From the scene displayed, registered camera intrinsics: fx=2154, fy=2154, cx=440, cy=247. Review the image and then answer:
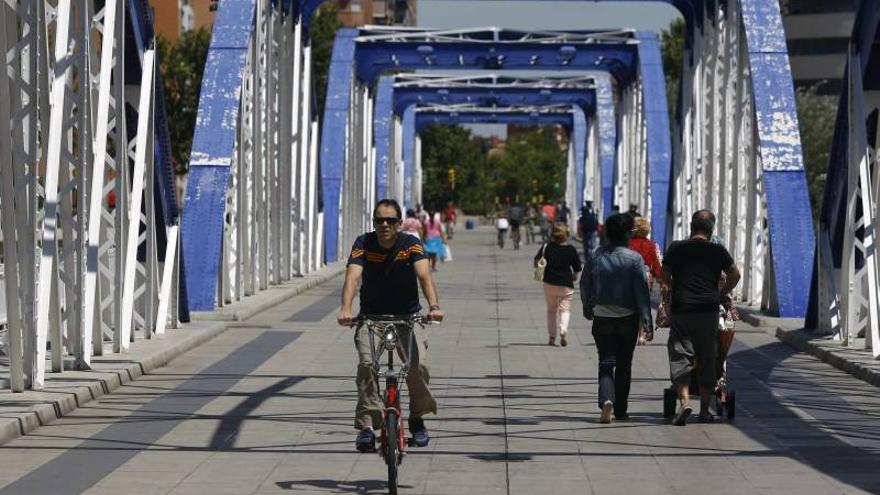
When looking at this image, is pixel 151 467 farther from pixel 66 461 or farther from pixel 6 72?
pixel 6 72

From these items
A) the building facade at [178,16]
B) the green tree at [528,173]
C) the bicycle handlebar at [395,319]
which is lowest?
the green tree at [528,173]

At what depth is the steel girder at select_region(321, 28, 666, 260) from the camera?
5275 cm

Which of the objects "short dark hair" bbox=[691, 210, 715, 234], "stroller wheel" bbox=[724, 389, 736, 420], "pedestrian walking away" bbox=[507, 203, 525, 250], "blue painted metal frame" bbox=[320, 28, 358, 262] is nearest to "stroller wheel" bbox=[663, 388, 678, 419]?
"stroller wheel" bbox=[724, 389, 736, 420]

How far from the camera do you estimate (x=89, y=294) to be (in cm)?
1950

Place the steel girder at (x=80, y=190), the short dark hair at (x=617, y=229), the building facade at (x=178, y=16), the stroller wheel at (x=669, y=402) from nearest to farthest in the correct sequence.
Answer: the stroller wheel at (x=669, y=402)
the short dark hair at (x=617, y=229)
the steel girder at (x=80, y=190)
the building facade at (x=178, y=16)

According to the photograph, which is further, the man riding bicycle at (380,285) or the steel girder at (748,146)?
the steel girder at (748,146)

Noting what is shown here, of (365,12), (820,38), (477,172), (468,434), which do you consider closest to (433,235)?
(468,434)

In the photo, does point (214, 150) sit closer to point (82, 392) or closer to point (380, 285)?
point (82, 392)

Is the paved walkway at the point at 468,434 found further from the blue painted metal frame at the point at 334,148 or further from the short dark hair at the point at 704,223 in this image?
the blue painted metal frame at the point at 334,148

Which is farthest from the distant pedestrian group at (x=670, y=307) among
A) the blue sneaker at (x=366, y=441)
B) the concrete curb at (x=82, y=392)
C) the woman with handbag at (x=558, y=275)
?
the woman with handbag at (x=558, y=275)

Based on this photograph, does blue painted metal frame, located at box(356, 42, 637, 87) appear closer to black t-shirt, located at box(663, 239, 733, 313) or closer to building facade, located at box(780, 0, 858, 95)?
black t-shirt, located at box(663, 239, 733, 313)

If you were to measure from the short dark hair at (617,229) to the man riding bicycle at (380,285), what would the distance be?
4046mm

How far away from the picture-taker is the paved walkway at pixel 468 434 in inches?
482

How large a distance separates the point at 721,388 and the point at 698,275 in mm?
903
